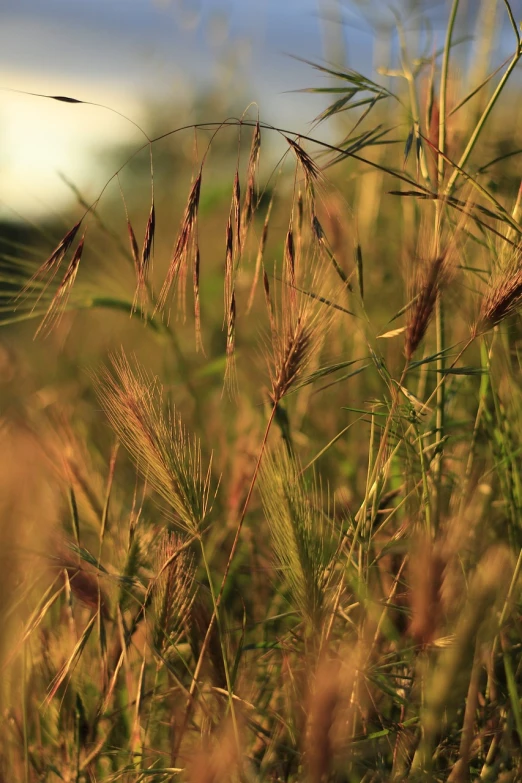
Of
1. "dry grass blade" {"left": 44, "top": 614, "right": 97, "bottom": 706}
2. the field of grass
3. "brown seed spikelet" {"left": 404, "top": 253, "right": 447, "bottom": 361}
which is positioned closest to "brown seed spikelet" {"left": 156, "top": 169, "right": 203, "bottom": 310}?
the field of grass

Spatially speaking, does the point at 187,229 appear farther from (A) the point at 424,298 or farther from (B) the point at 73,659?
(B) the point at 73,659

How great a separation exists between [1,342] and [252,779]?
71.7 inches

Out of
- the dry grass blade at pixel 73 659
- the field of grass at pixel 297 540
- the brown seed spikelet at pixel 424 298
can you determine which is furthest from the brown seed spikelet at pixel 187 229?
the dry grass blade at pixel 73 659

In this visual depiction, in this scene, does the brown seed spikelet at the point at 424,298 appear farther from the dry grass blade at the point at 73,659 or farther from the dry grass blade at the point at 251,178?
the dry grass blade at the point at 73,659

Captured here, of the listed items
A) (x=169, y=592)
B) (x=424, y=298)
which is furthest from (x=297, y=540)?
(x=424, y=298)

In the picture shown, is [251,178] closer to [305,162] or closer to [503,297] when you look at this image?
[305,162]

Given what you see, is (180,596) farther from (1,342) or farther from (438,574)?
(1,342)

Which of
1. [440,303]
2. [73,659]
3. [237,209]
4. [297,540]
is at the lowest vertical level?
[73,659]

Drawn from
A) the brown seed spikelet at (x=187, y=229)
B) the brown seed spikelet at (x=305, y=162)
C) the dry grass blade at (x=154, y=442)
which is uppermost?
the brown seed spikelet at (x=305, y=162)

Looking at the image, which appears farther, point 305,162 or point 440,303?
point 440,303

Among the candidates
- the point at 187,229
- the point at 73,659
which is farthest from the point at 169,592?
the point at 187,229

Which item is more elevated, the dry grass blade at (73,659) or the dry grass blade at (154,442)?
the dry grass blade at (154,442)

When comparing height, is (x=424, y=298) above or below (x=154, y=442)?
above

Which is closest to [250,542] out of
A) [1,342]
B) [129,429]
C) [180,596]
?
[180,596]
